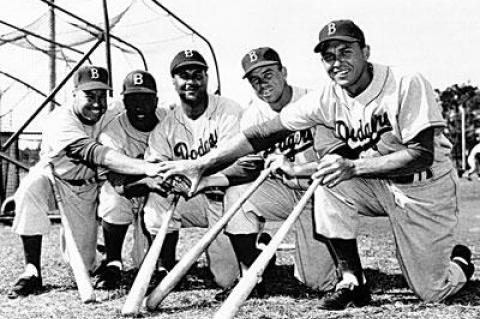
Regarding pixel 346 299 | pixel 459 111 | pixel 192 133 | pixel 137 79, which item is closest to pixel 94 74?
pixel 137 79

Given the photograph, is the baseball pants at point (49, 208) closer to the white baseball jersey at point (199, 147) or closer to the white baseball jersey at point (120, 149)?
the white baseball jersey at point (120, 149)

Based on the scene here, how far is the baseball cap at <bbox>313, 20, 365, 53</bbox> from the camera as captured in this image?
3109 millimetres

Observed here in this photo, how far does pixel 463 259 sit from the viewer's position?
355 centimetres

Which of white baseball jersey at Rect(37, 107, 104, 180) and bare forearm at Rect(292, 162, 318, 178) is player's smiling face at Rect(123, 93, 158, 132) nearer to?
white baseball jersey at Rect(37, 107, 104, 180)

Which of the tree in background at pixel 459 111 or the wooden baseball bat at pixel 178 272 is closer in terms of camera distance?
the wooden baseball bat at pixel 178 272

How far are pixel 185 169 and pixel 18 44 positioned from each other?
545 cm

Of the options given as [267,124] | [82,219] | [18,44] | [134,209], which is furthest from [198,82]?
[18,44]

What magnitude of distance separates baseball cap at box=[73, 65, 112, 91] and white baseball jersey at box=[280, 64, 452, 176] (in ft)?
4.40

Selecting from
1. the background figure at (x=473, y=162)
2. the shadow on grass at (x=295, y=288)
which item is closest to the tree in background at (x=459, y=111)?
the background figure at (x=473, y=162)

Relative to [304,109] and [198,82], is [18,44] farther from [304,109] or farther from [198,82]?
[304,109]

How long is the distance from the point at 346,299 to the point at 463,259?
0.88m

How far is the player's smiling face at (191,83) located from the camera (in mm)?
3844

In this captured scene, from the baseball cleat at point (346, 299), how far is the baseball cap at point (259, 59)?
1.43m

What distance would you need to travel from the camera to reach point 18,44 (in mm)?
8148
